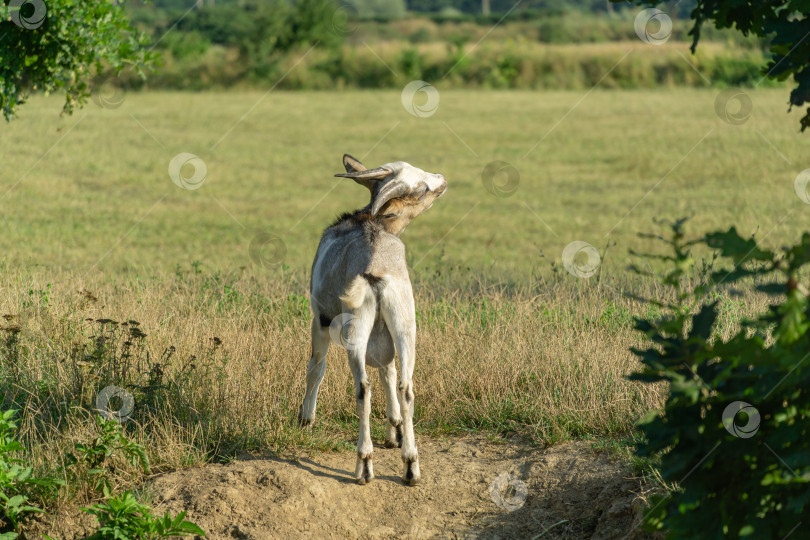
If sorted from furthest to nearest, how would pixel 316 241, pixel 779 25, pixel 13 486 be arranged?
pixel 316 241, pixel 13 486, pixel 779 25

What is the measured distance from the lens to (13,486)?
16.4ft

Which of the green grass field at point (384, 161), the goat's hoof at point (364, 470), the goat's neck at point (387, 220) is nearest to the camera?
the goat's hoof at point (364, 470)

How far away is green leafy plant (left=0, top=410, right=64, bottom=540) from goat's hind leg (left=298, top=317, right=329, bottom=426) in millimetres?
1697

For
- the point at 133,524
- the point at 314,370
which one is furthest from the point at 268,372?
the point at 133,524

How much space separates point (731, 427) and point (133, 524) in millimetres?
3172

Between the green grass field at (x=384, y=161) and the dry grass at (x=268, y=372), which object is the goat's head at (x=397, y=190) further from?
the green grass field at (x=384, y=161)

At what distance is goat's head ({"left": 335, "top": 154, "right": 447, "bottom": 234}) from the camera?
5684 millimetres

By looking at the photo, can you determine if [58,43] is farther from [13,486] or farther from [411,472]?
[411,472]

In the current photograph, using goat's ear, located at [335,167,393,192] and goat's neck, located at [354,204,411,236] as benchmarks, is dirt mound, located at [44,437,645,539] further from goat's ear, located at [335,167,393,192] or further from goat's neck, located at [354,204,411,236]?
goat's ear, located at [335,167,393,192]

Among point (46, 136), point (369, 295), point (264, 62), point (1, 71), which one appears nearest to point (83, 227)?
point (1, 71)

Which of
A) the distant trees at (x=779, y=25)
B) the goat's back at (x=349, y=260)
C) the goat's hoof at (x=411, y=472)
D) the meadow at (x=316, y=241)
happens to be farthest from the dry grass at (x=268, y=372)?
the distant trees at (x=779, y=25)

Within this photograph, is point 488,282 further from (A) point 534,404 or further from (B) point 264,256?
(B) point 264,256

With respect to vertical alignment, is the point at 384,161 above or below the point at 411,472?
above

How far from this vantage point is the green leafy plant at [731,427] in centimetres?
322
